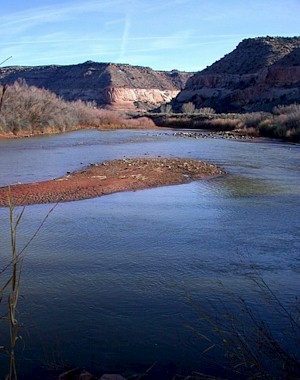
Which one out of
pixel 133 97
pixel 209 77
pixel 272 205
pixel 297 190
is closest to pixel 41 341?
pixel 272 205

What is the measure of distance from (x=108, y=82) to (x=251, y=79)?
131ft

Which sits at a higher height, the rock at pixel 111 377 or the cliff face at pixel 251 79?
the cliff face at pixel 251 79

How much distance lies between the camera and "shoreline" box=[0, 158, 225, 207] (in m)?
12.1

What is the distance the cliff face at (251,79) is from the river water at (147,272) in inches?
1605

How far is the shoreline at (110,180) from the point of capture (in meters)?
12.1

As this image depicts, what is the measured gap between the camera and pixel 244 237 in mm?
8180

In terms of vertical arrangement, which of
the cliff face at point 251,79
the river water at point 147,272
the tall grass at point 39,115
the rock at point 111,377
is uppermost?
the cliff face at point 251,79

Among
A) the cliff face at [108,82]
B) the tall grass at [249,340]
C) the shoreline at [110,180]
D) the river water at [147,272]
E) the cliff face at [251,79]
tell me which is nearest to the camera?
the tall grass at [249,340]

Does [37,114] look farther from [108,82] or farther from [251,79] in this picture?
[108,82]

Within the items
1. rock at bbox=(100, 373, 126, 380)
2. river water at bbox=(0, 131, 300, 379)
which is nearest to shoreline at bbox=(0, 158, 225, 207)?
river water at bbox=(0, 131, 300, 379)

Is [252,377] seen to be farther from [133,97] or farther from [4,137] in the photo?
[133,97]

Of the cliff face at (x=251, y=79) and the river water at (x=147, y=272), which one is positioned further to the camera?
the cliff face at (x=251, y=79)

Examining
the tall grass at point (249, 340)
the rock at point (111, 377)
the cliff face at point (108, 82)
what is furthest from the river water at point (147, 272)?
the cliff face at point (108, 82)

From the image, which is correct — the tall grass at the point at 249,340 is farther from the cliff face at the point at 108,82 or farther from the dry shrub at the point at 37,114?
the cliff face at the point at 108,82
